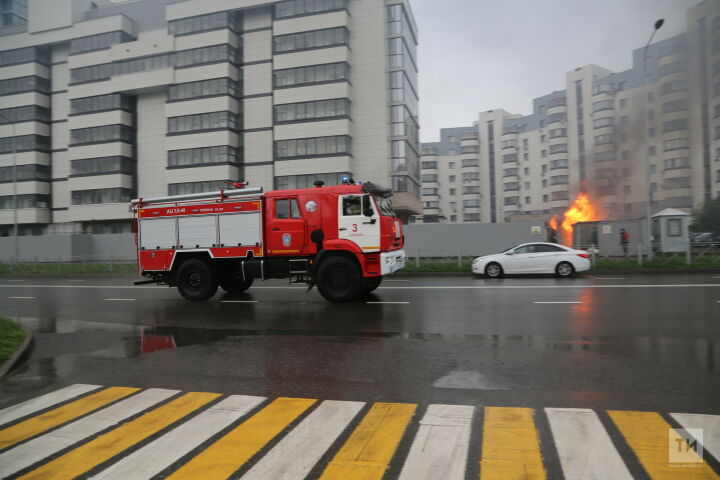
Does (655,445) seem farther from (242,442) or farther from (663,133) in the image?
(663,133)

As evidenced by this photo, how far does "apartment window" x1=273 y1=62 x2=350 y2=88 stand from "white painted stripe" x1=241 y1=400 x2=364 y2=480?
4023 cm

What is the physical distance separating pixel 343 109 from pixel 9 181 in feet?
135

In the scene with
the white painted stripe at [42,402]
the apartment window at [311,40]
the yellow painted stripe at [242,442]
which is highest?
the apartment window at [311,40]

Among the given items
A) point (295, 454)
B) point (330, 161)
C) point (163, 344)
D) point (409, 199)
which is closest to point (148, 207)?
point (163, 344)

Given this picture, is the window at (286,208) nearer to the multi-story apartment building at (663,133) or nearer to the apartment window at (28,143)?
the multi-story apartment building at (663,133)

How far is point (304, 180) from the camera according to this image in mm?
42031

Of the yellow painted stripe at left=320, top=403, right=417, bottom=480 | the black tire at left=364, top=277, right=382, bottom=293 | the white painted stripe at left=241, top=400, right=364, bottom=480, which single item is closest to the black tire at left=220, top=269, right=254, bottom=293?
the black tire at left=364, top=277, right=382, bottom=293

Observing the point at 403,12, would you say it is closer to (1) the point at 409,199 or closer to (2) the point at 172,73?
(1) the point at 409,199

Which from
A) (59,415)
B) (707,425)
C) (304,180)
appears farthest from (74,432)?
(304,180)

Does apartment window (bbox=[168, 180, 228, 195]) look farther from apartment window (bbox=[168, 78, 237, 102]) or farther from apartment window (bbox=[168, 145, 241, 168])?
apartment window (bbox=[168, 78, 237, 102])

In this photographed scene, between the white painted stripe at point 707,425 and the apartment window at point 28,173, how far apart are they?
6256cm

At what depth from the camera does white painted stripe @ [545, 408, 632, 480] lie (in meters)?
2.81

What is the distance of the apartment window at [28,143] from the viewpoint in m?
52.0

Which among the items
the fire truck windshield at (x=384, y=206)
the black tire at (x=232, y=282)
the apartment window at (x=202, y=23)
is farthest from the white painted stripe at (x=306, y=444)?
the apartment window at (x=202, y=23)
